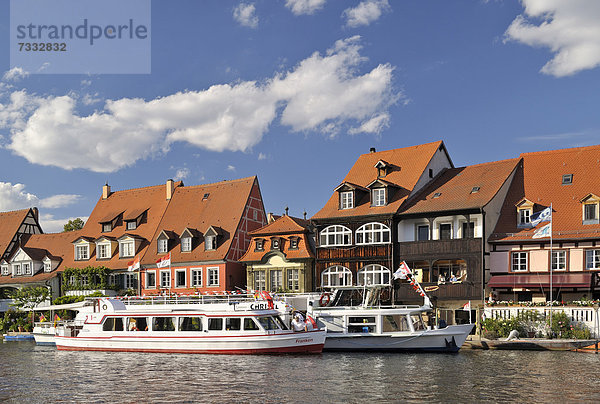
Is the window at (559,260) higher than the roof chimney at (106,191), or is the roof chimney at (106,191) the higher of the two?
the roof chimney at (106,191)

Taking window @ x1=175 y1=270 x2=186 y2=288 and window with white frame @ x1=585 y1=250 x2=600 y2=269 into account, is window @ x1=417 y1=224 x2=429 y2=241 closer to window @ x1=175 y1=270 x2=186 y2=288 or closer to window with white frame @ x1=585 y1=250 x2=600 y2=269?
window with white frame @ x1=585 y1=250 x2=600 y2=269

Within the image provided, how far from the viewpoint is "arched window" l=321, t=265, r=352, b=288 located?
181 feet

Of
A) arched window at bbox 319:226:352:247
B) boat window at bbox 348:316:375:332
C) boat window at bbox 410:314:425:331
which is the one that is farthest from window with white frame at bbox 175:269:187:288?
boat window at bbox 410:314:425:331

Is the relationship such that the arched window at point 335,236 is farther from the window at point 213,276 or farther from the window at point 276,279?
the window at point 213,276

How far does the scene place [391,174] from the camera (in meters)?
57.9

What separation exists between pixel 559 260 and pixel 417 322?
38.9ft

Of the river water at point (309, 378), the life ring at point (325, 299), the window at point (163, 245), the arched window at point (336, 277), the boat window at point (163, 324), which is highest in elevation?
the window at point (163, 245)

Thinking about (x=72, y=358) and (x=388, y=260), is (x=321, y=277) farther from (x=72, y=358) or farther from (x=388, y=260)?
(x=72, y=358)

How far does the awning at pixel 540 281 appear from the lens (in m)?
46.1

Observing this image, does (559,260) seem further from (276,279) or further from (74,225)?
(74,225)

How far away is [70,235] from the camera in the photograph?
76625mm

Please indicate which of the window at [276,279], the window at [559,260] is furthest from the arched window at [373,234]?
the window at [559,260]

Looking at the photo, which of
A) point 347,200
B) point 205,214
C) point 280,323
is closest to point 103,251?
point 205,214

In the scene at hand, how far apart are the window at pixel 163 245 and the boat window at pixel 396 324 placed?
29.0m
